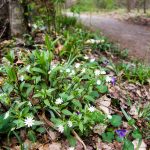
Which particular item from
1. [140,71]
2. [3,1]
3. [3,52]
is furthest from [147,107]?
[3,1]

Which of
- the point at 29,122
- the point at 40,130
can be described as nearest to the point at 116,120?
the point at 40,130

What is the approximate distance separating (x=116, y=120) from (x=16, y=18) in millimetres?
2998

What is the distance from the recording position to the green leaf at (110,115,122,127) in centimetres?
315

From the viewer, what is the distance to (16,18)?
5.32 m

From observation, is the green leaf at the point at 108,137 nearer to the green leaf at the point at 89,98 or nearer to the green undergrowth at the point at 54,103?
the green undergrowth at the point at 54,103

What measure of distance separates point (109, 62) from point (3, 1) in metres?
2.08

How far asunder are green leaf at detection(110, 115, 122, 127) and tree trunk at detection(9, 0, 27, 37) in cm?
282

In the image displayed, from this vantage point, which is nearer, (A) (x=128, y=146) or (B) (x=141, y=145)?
(A) (x=128, y=146)

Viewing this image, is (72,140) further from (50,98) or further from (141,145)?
(141,145)

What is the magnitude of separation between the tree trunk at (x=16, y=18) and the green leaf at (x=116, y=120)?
2.82 metres

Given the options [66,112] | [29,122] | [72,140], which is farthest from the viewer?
[66,112]

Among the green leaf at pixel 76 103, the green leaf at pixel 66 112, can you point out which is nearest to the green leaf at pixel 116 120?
the green leaf at pixel 76 103

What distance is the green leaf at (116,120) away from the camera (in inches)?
124

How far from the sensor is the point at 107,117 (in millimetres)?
3217
